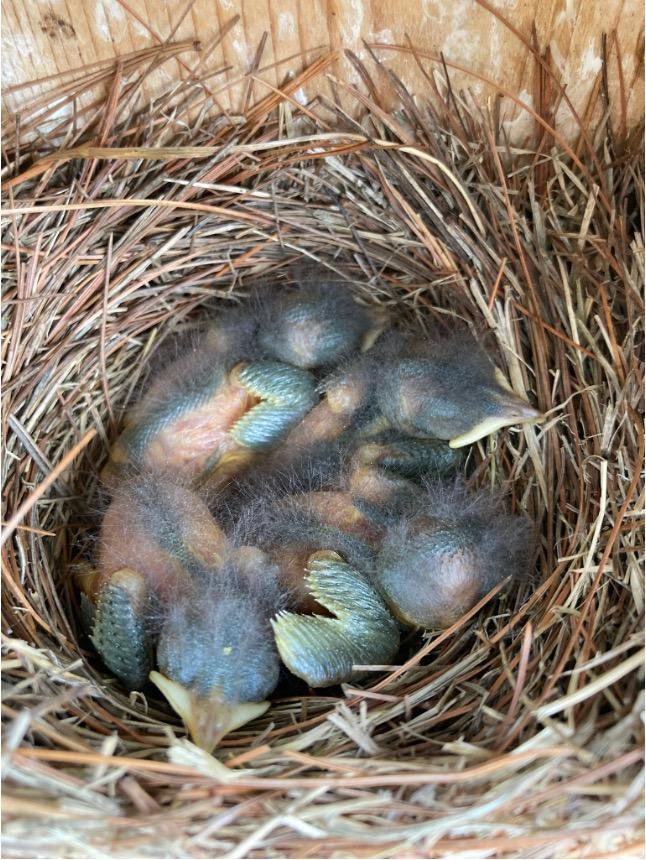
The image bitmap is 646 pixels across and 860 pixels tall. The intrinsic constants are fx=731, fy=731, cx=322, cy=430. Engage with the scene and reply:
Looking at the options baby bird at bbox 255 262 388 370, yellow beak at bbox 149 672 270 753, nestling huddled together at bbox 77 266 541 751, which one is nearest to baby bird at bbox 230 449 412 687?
nestling huddled together at bbox 77 266 541 751

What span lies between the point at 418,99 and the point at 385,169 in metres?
0.13

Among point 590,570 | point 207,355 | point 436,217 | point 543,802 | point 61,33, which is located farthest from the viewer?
point 207,355

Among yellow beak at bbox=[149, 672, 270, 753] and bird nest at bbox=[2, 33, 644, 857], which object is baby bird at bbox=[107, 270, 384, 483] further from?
yellow beak at bbox=[149, 672, 270, 753]

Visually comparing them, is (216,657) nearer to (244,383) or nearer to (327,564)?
(327,564)

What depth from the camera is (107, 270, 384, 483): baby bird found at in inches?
55.9

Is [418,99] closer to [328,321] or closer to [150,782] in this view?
[328,321]

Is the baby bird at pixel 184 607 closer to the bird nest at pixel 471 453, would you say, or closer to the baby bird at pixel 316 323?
the bird nest at pixel 471 453

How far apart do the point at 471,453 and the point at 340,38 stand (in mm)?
774

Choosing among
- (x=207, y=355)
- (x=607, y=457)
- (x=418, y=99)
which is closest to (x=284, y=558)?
(x=207, y=355)

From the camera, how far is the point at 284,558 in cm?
128

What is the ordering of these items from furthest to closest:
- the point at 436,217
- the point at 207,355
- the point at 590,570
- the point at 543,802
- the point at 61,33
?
the point at 207,355, the point at 436,217, the point at 61,33, the point at 590,570, the point at 543,802

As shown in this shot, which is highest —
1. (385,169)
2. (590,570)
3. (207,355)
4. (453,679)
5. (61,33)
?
(61,33)

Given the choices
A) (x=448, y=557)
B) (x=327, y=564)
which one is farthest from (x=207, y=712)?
(x=448, y=557)

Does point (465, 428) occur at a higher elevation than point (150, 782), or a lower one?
higher
